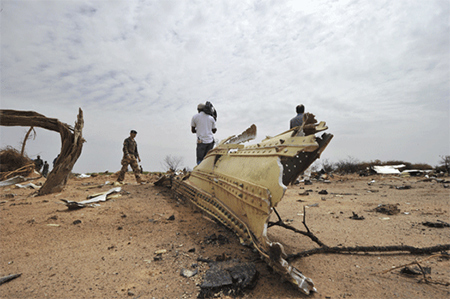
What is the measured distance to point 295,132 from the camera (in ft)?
8.71

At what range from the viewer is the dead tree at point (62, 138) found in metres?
6.07

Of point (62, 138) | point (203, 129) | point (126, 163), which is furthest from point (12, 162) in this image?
point (203, 129)

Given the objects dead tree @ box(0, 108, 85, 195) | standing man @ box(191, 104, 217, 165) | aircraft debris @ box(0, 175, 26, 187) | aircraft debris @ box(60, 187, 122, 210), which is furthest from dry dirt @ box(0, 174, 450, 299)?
aircraft debris @ box(0, 175, 26, 187)

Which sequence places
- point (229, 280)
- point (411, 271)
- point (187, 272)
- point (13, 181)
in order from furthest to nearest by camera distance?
point (13, 181) → point (187, 272) → point (411, 271) → point (229, 280)

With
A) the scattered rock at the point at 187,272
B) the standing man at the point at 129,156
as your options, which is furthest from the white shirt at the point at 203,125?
the scattered rock at the point at 187,272

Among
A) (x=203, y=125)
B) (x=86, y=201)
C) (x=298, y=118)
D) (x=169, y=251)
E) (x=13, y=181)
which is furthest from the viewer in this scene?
(x=13, y=181)

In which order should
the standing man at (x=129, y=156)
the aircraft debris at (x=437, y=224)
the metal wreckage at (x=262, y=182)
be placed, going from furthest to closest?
the standing man at (x=129, y=156) → the aircraft debris at (x=437, y=224) → the metal wreckage at (x=262, y=182)

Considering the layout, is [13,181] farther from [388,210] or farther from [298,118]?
[388,210]

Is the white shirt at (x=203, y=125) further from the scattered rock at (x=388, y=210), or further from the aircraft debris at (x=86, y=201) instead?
the scattered rock at (x=388, y=210)

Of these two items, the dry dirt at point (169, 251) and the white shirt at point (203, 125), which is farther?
the white shirt at point (203, 125)

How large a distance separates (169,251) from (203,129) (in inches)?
147

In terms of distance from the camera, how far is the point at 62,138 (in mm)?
6512

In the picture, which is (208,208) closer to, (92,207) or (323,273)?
(323,273)

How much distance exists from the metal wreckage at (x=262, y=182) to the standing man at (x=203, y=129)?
7.28 ft
